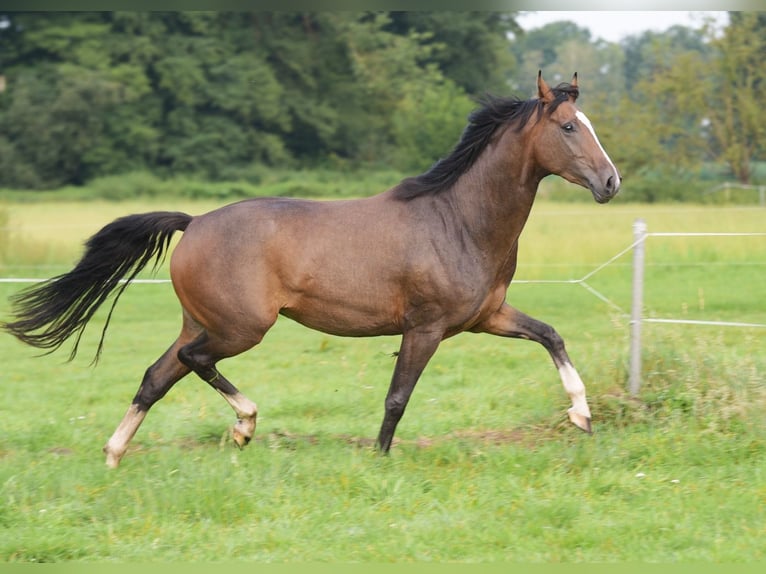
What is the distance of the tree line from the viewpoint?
112 ft

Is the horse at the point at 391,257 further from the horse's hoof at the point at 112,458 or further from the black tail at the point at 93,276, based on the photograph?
the black tail at the point at 93,276

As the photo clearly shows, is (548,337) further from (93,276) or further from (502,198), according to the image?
(93,276)

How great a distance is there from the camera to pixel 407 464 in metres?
5.58

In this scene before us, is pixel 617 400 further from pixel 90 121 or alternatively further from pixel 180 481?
pixel 90 121

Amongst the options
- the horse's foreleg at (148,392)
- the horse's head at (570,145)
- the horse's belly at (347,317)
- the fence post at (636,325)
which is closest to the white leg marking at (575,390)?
the fence post at (636,325)

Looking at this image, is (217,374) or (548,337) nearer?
(217,374)

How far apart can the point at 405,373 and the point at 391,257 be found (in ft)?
2.26

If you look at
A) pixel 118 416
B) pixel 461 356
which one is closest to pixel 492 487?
pixel 118 416

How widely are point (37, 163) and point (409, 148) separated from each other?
13191 mm

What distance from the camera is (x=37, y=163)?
114ft

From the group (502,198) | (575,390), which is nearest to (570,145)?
(502,198)

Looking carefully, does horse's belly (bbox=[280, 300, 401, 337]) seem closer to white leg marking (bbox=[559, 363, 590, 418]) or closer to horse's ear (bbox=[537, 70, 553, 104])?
white leg marking (bbox=[559, 363, 590, 418])

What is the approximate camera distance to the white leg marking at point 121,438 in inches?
228

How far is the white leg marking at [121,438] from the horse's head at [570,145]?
2.85 m
